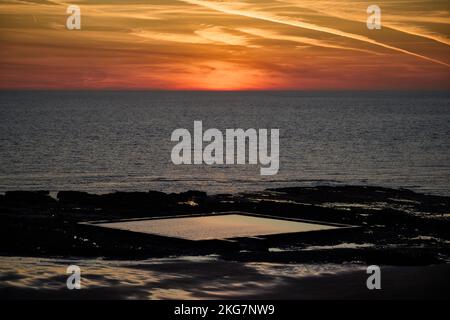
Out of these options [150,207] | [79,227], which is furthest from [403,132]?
[79,227]

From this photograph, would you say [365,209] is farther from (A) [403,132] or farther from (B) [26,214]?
(A) [403,132]

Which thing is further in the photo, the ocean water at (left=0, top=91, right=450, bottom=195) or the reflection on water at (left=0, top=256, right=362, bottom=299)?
the ocean water at (left=0, top=91, right=450, bottom=195)

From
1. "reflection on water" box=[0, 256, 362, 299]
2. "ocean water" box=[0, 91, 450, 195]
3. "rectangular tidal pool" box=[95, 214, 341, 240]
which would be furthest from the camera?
"ocean water" box=[0, 91, 450, 195]

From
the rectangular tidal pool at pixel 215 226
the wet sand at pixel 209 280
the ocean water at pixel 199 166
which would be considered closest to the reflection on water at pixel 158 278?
the wet sand at pixel 209 280

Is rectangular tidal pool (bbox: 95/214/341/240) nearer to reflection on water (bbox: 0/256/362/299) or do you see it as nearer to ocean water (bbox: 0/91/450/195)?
reflection on water (bbox: 0/256/362/299)

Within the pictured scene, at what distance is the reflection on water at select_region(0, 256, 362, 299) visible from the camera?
19.5m

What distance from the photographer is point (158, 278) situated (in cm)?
2139

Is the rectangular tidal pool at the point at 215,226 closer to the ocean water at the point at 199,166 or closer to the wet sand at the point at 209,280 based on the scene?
the wet sand at the point at 209,280

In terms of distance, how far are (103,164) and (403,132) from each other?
6421 cm

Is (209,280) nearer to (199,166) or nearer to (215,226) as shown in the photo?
(215,226)

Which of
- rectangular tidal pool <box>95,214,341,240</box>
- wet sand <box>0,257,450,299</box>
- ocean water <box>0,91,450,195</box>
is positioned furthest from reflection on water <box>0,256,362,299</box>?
ocean water <box>0,91,450,195</box>

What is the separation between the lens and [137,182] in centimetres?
6041

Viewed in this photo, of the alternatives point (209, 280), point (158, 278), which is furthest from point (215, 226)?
point (209, 280)

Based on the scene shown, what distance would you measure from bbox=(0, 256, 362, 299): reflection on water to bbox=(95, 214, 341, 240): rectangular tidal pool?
1675 millimetres
